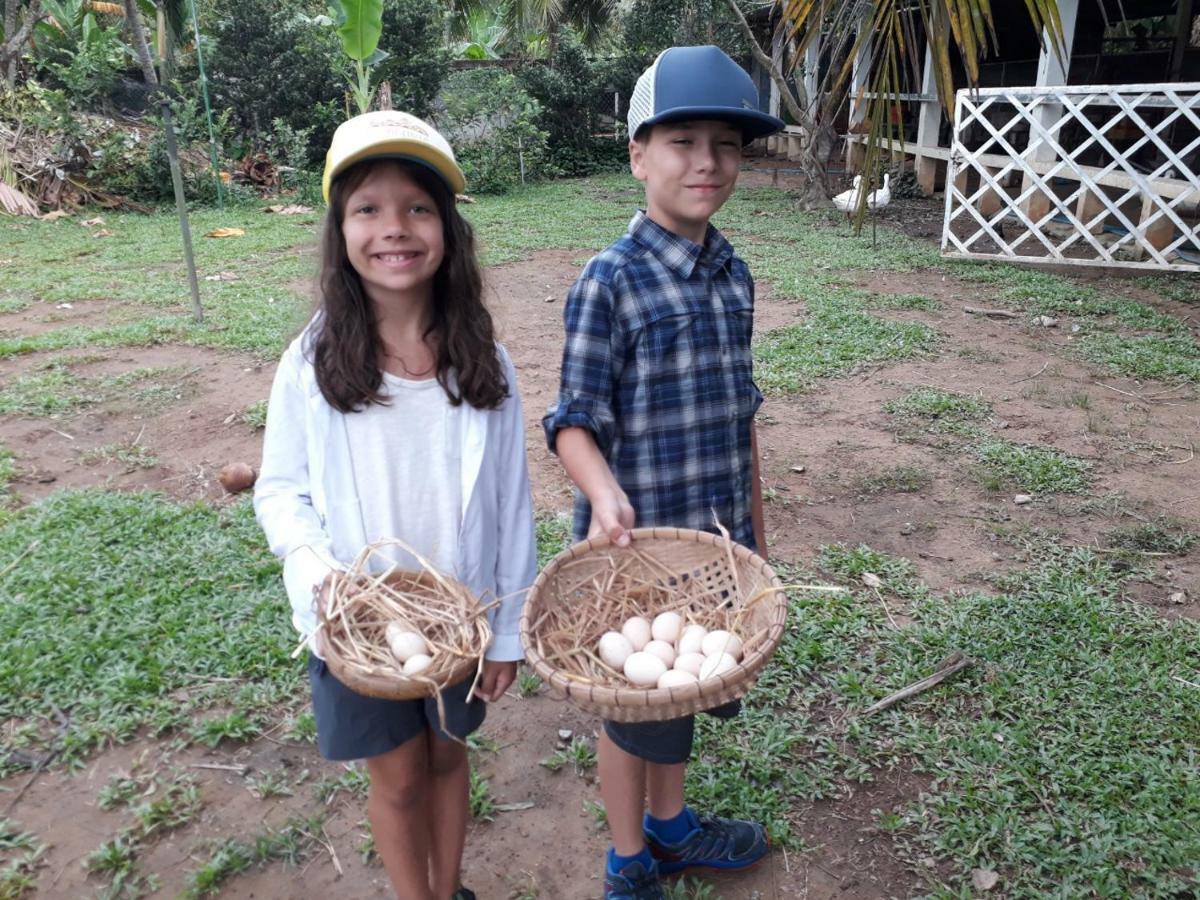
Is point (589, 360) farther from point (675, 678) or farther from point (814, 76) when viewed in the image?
point (814, 76)

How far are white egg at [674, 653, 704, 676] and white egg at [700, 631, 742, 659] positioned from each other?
0.06 ft

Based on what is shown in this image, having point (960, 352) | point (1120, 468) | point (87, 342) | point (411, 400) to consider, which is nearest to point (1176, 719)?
point (1120, 468)

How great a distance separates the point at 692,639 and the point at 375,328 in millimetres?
806

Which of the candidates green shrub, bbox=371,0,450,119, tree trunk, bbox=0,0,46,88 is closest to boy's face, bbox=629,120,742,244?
green shrub, bbox=371,0,450,119

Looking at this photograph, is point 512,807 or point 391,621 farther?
point 512,807

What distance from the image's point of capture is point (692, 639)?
1724 millimetres

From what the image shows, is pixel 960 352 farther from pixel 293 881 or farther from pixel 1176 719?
pixel 293 881

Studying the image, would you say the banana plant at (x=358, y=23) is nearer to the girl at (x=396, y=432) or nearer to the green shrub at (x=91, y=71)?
the green shrub at (x=91, y=71)

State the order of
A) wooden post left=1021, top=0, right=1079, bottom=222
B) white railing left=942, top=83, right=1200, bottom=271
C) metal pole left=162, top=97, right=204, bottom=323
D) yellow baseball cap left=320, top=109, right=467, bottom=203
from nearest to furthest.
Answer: yellow baseball cap left=320, top=109, right=467, bottom=203, metal pole left=162, top=97, right=204, bottom=323, white railing left=942, top=83, right=1200, bottom=271, wooden post left=1021, top=0, right=1079, bottom=222

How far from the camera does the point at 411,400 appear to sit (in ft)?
5.44

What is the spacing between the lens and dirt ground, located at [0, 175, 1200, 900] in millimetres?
2168

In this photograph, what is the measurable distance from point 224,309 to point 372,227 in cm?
575

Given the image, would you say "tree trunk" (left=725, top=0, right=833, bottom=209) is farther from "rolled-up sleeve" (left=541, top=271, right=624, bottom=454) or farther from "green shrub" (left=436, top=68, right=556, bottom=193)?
"rolled-up sleeve" (left=541, top=271, right=624, bottom=454)

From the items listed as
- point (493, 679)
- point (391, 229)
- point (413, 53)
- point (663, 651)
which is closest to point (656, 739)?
point (663, 651)
